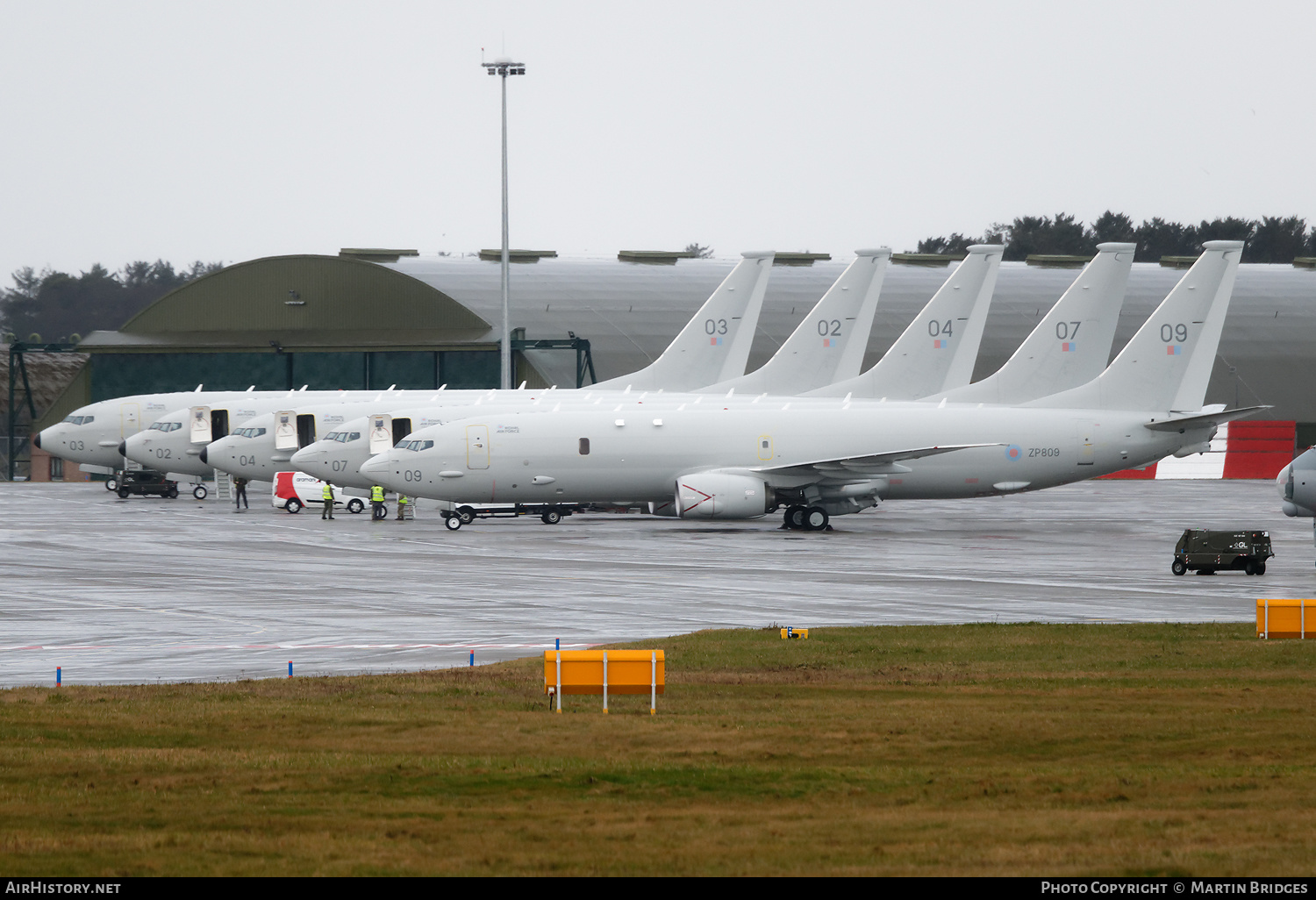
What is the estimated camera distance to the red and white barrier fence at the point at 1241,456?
10675 centimetres

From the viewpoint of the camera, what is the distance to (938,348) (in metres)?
71.5

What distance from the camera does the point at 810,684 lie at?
22.8 meters

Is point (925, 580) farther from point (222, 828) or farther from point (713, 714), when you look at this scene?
point (222, 828)

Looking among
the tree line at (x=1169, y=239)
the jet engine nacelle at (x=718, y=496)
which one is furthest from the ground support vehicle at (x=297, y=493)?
Result: the tree line at (x=1169, y=239)

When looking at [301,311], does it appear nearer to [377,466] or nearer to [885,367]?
[885,367]

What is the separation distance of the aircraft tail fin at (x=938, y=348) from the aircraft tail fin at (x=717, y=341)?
875cm

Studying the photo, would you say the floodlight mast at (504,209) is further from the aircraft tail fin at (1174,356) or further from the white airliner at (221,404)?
the aircraft tail fin at (1174,356)

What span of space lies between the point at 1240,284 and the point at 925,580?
95668mm

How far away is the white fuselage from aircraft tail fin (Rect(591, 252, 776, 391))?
1726cm

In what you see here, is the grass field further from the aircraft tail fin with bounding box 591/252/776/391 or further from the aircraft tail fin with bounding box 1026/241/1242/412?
the aircraft tail fin with bounding box 591/252/776/391

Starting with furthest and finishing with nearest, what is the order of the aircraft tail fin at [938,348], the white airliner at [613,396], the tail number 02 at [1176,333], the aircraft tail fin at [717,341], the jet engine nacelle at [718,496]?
the aircraft tail fin at [717,341]
the aircraft tail fin at [938,348]
the white airliner at [613,396]
the tail number 02 at [1176,333]
the jet engine nacelle at [718,496]

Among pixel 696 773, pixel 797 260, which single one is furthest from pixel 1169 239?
pixel 696 773

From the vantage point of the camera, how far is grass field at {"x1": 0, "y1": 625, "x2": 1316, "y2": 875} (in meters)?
12.5

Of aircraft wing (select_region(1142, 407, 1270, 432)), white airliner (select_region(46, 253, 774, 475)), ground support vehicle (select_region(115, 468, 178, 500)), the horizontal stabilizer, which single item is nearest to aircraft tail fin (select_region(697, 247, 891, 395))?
white airliner (select_region(46, 253, 774, 475))
